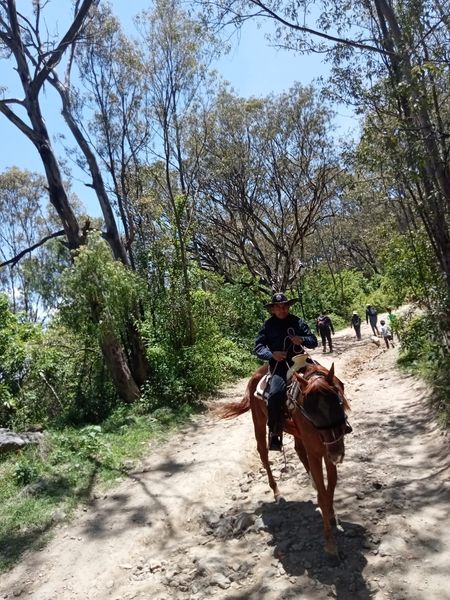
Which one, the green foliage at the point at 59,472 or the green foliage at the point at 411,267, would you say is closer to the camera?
the green foliage at the point at 59,472

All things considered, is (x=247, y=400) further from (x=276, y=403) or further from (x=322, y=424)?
(x=322, y=424)

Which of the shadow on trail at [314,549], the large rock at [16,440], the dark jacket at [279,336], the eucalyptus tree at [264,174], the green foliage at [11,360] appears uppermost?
the eucalyptus tree at [264,174]

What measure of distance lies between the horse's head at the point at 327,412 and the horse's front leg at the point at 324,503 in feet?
0.93

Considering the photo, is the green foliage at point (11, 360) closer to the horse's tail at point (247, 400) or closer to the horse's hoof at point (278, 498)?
the horse's tail at point (247, 400)

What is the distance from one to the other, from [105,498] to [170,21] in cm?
1192

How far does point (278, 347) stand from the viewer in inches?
221

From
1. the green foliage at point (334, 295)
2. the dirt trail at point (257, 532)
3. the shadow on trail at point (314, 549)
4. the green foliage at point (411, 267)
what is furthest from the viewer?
the green foliage at point (334, 295)

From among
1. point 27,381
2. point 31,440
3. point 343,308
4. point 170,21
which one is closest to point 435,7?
point 170,21

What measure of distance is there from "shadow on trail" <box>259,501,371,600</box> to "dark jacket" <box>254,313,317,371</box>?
159 centimetres

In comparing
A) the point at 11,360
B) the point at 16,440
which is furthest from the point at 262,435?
the point at 11,360

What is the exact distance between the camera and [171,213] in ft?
43.9

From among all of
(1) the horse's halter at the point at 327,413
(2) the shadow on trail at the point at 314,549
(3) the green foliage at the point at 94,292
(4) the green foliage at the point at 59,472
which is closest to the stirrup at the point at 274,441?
(2) the shadow on trail at the point at 314,549

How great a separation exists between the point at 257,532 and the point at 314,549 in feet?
2.60

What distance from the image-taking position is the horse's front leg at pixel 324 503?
4.28 m
